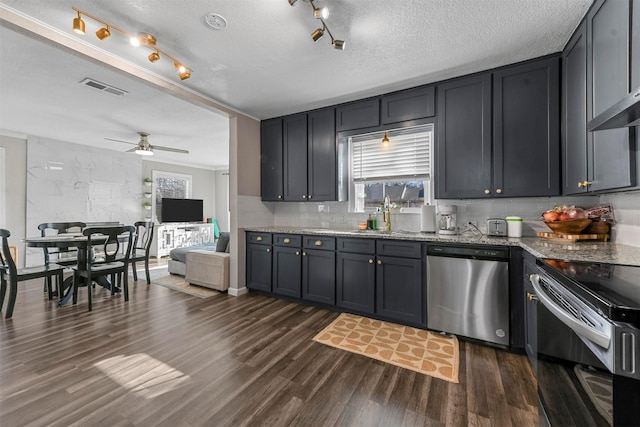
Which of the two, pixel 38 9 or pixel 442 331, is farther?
pixel 442 331

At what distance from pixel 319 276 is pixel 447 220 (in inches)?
62.8

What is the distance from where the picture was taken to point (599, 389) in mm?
894

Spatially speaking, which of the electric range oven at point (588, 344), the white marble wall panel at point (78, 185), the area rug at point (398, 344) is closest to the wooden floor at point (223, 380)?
the area rug at point (398, 344)

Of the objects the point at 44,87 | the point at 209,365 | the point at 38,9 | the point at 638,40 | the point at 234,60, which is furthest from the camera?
the point at 44,87

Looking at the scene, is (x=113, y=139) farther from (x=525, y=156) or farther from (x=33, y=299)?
(x=525, y=156)

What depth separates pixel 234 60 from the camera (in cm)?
260

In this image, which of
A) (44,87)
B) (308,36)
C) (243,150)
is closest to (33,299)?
(44,87)

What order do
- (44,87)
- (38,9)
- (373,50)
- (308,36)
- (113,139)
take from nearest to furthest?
(38,9) < (308,36) < (373,50) < (44,87) < (113,139)

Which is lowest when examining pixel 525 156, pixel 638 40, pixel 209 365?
pixel 209 365

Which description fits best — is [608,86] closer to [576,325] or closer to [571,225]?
[571,225]

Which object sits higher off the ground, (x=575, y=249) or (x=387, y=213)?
(x=387, y=213)

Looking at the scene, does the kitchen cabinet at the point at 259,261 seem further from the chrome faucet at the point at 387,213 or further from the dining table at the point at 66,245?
the dining table at the point at 66,245

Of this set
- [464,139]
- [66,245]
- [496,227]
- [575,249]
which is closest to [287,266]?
[496,227]

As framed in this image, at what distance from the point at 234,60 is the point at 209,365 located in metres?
2.68
